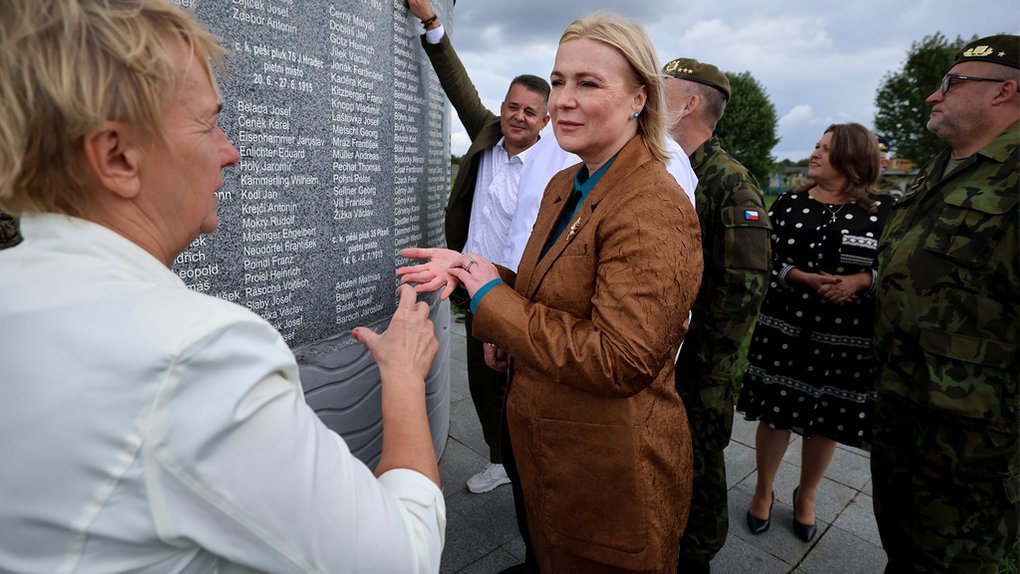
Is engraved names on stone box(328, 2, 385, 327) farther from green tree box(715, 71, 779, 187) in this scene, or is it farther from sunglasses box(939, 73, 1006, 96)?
green tree box(715, 71, 779, 187)

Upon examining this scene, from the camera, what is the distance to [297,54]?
212cm

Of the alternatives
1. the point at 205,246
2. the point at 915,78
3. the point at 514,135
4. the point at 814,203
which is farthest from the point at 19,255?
the point at 915,78

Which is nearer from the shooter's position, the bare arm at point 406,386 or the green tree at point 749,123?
the bare arm at point 406,386

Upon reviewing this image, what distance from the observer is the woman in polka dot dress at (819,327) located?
3.29 meters

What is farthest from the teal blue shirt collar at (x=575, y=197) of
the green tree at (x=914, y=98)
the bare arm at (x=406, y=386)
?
the green tree at (x=914, y=98)

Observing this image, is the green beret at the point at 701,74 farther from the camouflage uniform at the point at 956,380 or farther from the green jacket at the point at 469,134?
the camouflage uniform at the point at 956,380

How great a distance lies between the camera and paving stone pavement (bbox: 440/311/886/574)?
3.00 metres

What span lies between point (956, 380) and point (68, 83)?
2.85 metres

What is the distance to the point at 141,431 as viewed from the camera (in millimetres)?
671

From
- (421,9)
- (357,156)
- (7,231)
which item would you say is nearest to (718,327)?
(357,156)

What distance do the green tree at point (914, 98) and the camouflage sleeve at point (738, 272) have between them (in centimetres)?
3564

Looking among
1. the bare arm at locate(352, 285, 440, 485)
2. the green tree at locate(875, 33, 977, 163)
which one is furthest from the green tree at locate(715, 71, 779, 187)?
the bare arm at locate(352, 285, 440, 485)

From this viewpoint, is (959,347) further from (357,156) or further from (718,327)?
(357,156)

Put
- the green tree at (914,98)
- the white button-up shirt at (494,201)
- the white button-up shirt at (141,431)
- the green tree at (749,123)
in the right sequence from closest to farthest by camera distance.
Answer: the white button-up shirt at (141,431), the white button-up shirt at (494,201), the green tree at (914,98), the green tree at (749,123)
